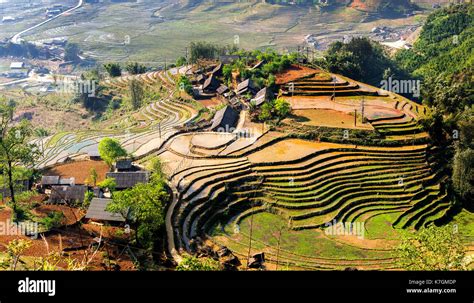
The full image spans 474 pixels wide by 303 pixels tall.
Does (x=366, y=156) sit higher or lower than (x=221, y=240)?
higher

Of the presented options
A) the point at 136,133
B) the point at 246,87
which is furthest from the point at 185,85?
the point at 136,133

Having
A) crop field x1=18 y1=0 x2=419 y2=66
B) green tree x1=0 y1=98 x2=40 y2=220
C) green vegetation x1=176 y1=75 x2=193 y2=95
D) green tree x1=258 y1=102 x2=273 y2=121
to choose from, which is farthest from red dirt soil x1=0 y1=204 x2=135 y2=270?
crop field x1=18 y1=0 x2=419 y2=66

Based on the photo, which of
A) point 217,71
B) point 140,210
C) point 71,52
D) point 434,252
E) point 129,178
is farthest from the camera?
point 71,52

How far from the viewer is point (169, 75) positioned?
2205 inches

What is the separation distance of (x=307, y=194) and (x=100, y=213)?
12.2 meters

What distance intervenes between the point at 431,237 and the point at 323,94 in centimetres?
2727

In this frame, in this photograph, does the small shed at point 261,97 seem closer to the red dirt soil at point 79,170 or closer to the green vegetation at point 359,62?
the green vegetation at point 359,62

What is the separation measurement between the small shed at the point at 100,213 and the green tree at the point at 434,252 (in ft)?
43.3

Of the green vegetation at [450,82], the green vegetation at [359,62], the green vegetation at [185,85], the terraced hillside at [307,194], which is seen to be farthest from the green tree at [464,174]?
the green vegetation at [185,85]

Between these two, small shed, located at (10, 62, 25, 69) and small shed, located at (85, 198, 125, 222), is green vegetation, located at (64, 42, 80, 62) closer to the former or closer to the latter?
small shed, located at (10, 62, 25, 69)

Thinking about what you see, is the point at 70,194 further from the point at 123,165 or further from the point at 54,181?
the point at 123,165

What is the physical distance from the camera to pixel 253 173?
28375mm
